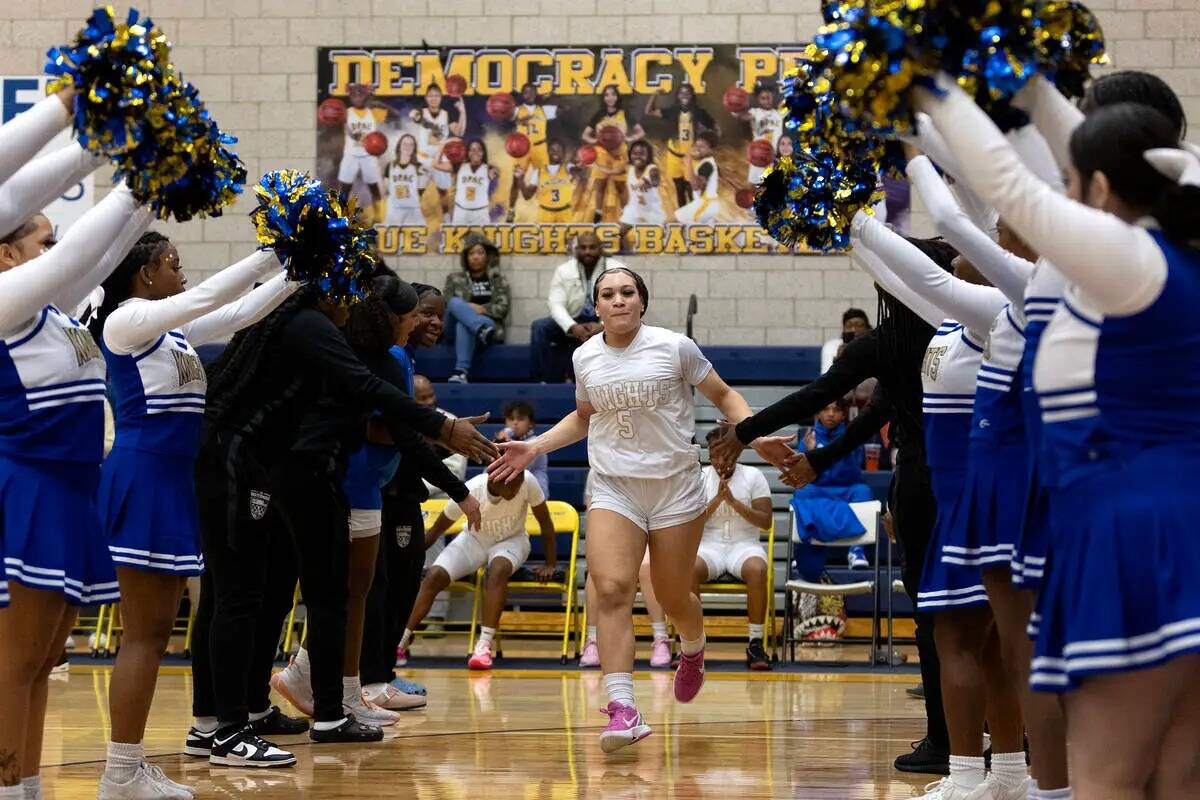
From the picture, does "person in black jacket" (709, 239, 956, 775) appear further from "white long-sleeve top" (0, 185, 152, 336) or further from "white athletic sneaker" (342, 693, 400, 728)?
"white long-sleeve top" (0, 185, 152, 336)

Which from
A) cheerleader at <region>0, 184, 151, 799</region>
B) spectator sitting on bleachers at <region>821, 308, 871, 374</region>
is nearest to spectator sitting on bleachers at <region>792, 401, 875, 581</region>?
spectator sitting on bleachers at <region>821, 308, 871, 374</region>

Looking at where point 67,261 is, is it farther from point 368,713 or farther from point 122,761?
point 368,713

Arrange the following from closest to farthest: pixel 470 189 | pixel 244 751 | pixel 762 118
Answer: pixel 244 751
pixel 762 118
pixel 470 189

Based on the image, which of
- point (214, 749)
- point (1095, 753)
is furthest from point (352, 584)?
point (1095, 753)

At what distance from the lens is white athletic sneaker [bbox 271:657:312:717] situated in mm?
6246

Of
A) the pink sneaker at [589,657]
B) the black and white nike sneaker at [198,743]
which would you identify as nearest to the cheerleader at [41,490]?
the black and white nike sneaker at [198,743]

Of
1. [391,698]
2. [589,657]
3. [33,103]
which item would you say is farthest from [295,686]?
[33,103]

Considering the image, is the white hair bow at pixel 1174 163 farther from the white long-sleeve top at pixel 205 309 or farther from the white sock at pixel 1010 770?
the white long-sleeve top at pixel 205 309

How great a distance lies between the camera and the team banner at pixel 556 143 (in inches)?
502

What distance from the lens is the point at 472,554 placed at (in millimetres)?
9289

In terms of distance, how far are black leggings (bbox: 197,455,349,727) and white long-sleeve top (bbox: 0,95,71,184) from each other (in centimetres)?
226

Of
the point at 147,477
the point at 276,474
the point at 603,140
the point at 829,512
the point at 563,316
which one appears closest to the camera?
the point at 147,477

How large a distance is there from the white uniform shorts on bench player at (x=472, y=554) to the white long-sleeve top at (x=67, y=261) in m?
5.80

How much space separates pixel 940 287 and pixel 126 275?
2561 millimetres
